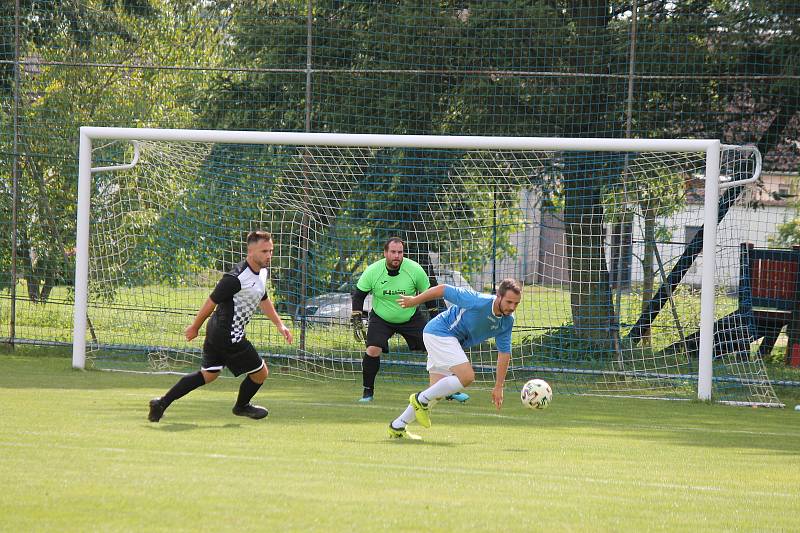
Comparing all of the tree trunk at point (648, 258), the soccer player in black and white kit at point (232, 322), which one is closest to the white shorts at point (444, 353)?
the soccer player in black and white kit at point (232, 322)

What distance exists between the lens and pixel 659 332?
13625 millimetres

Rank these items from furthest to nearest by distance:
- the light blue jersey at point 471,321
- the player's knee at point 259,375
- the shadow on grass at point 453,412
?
the player's knee at point 259,375 < the shadow on grass at point 453,412 < the light blue jersey at point 471,321

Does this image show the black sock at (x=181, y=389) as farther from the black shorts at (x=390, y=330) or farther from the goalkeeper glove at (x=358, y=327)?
the goalkeeper glove at (x=358, y=327)

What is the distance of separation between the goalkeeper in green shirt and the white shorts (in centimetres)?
204

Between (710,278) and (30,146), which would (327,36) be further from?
(710,278)

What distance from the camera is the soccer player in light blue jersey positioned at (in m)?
8.73

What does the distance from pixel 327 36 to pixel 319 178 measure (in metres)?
2.22

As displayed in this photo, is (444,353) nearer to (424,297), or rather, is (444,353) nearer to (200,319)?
(424,297)

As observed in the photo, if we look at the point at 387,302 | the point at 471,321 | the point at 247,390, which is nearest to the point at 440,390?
the point at 471,321

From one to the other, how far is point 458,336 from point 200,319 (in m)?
2.20

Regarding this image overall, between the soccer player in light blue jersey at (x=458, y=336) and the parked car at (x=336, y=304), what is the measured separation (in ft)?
14.7

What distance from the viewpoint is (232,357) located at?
938 centimetres

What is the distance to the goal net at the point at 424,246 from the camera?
13.5m

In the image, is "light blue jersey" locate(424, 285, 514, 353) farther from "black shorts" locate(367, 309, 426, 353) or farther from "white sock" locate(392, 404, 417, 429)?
"black shorts" locate(367, 309, 426, 353)
